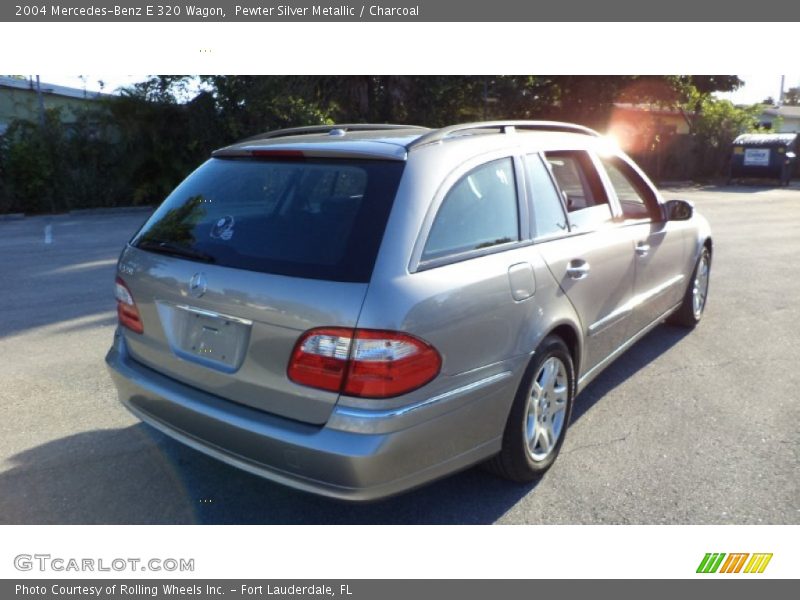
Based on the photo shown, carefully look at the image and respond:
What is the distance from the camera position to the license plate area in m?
2.73

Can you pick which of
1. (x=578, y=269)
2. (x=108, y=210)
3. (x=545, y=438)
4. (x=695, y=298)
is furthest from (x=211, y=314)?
(x=108, y=210)

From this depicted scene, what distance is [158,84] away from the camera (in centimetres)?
1603

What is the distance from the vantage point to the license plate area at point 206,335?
2729 millimetres

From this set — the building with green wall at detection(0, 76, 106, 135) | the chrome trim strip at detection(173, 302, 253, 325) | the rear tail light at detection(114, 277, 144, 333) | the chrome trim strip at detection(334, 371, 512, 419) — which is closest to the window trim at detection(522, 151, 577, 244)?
the chrome trim strip at detection(334, 371, 512, 419)

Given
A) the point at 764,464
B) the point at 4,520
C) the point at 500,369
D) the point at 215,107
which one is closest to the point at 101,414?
the point at 4,520

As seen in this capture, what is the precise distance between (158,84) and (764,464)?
51.4ft

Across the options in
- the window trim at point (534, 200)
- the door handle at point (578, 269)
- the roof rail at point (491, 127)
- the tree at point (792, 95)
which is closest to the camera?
the roof rail at point (491, 127)

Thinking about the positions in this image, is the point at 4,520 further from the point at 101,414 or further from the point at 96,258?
the point at 96,258

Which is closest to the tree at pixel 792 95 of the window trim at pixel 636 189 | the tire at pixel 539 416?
the window trim at pixel 636 189

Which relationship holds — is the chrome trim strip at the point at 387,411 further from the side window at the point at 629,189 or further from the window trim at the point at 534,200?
the side window at the point at 629,189

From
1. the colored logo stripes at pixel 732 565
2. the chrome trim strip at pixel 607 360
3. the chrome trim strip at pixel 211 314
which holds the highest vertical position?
the chrome trim strip at pixel 211 314

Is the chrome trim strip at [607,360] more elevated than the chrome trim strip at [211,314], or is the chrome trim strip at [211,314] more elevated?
the chrome trim strip at [211,314]

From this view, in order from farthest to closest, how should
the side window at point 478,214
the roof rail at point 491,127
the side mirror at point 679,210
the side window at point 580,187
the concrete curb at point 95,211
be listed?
1. the concrete curb at point 95,211
2. the side mirror at point 679,210
3. the side window at point 580,187
4. the roof rail at point 491,127
5. the side window at point 478,214

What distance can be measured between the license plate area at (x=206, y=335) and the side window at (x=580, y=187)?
1.94 meters
